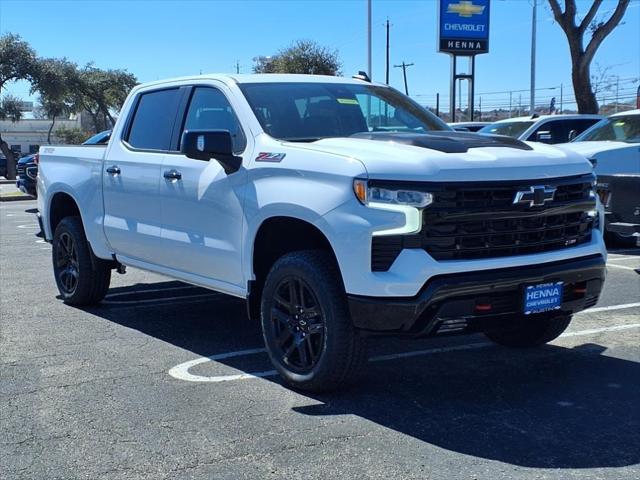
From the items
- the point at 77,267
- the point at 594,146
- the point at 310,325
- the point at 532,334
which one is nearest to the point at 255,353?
the point at 310,325

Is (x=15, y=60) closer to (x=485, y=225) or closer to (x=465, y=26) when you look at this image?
(x=465, y=26)

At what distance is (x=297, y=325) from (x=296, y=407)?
1.68 feet

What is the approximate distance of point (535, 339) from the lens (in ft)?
18.7

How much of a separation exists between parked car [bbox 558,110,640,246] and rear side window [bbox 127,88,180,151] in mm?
3986

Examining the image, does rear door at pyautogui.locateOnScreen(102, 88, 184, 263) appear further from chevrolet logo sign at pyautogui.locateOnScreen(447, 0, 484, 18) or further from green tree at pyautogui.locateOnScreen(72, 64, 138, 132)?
green tree at pyautogui.locateOnScreen(72, 64, 138, 132)

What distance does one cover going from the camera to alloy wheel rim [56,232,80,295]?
24.2ft

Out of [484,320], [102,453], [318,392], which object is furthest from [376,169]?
[102,453]

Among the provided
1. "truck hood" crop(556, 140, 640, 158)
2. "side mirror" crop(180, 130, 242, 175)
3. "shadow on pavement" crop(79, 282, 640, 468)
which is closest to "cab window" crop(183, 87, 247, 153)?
"side mirror" crop(180, 130, 242, 175)

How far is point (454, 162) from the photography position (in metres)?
4.25

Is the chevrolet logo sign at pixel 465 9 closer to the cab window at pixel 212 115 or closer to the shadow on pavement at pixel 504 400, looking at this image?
the cab window at pixel 212 115

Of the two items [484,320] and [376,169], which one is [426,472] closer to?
[484,320]

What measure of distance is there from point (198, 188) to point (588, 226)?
8.74 feet

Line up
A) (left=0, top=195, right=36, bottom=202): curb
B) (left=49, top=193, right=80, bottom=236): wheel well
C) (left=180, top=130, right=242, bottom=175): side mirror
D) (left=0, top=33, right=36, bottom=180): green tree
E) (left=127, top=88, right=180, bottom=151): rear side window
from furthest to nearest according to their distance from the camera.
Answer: (left=0, top=33, right=36, bottom=180): green tree
(left=0, top=195, right=36, bottom=202): curb
(left=49, top=193, right=80, bottom=236): wheel well
(left=127, top=88, right=180, bottom=151): rear side window
(left=180, top=130, right=242, bottom=175): side mirror

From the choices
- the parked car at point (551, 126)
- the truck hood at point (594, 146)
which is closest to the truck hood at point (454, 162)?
the truck hood at point (594, 146)
